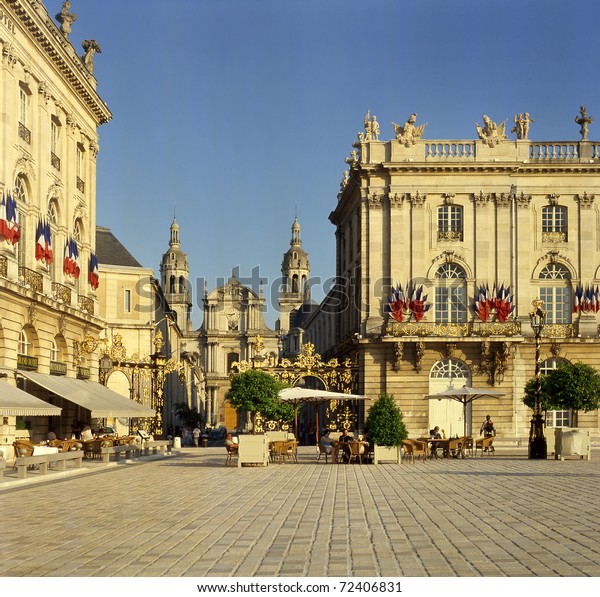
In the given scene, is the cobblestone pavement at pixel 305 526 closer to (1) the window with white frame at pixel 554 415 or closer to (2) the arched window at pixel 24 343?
(2) the arched window at pixel 24 343

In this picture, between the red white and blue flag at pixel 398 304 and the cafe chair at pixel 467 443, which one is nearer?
the cafe chair at pixel 467 443

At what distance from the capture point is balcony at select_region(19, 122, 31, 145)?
35250 millimetres

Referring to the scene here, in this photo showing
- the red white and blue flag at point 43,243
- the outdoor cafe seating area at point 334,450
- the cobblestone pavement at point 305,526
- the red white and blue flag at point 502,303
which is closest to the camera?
the cobblestone pavement at point 305,526

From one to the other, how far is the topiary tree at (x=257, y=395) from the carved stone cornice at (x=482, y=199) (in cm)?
1831

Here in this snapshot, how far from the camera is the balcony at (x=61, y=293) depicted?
38594 mm

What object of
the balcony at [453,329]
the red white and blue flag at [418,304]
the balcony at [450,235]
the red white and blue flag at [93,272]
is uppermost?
the balcony at [450,235]

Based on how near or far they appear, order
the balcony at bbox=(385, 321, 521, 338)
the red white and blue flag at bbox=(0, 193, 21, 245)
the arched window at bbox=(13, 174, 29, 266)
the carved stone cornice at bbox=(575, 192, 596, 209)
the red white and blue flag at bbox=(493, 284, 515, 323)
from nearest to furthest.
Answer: the red white and blue flag at bbox=(0, 193, 21, 245) → the arched window at bbox=(13, 174, 29, 266) → the balcony at bbox=(385, 321, 521, 338) → the red white and blue flag at bbox=(493, 284, 515, 323) → the carved stone cornice at bbox=(575, 192, 596, 209)

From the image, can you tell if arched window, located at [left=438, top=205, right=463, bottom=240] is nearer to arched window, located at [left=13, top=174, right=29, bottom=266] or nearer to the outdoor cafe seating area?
the outdoor cafe seating area

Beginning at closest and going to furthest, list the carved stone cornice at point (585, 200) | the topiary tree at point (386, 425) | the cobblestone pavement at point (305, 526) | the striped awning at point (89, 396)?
1. the cobblestone pavement at point (305, 526)
2. the striped awning at point (89, 396)
3. the topiary tree at point (386, 425)
4. the carved stone cornice at point (585, 200)

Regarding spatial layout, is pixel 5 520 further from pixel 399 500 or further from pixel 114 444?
pixel 114 444

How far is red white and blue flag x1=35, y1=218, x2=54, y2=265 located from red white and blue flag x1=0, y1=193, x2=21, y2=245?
2585mm

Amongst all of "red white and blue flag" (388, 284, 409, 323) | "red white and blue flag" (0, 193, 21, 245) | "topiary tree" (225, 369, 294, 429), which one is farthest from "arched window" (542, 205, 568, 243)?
"red white and blue flag" (0, 193, 21, 245)

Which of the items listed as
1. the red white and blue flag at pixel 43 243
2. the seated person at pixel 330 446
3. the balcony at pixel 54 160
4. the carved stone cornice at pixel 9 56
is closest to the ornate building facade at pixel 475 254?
the seated person at pixel 330 446

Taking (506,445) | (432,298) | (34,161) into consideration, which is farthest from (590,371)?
(34,161)
